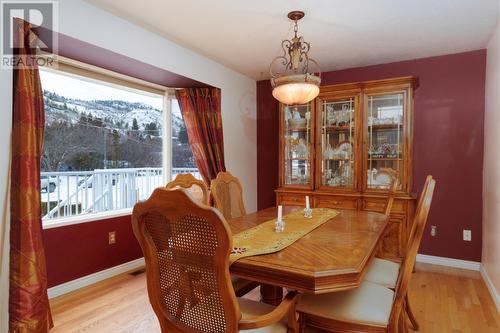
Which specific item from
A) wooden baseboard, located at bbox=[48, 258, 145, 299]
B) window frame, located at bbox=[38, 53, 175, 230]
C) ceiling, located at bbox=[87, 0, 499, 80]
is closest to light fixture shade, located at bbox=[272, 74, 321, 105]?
ceiling, located at bbox=[87, 0, 499, 80]

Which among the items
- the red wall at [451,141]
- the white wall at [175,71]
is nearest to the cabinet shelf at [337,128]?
the red wall at [451,141]

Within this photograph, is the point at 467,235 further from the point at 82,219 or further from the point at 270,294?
the point at 82,219

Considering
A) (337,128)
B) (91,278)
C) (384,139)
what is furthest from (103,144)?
(384,139)

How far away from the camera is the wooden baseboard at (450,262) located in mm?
3168

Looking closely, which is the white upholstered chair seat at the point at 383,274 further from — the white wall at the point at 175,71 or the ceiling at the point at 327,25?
the white wall at the point at 175,71

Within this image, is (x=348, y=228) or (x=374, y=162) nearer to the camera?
(x=348, y=228)

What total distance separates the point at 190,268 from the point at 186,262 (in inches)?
1.1

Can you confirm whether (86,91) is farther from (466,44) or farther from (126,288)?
(466,44)

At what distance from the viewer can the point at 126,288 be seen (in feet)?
8.91

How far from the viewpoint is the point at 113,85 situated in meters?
3.18

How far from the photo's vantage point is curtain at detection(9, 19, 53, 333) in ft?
6.15

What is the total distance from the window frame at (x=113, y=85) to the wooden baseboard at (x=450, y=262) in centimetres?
312

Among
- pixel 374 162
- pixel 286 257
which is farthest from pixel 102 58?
pixel 374 162

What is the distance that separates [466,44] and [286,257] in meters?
3.02
